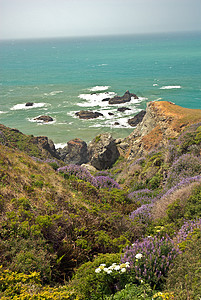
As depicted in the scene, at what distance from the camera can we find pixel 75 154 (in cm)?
3797

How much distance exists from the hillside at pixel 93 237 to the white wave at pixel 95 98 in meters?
61.2

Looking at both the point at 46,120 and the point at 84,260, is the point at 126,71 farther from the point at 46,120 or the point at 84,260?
the point at 84,260

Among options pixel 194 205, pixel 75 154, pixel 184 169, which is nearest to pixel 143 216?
pixel 194 205

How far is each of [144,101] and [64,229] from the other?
6958 cm

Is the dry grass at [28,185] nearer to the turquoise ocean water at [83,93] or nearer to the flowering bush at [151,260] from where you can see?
the flowering bush at [151,260]

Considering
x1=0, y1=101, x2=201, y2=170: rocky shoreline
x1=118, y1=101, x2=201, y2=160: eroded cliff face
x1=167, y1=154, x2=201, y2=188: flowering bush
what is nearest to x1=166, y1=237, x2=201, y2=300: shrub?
x1=167, y1=154, x2=201, y2=188: flowering bush

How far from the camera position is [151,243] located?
5191mm

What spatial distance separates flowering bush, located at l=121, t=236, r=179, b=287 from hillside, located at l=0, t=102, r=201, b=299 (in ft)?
0.06

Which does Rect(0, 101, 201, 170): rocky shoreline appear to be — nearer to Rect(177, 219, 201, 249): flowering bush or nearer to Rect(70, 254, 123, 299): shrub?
Rect(177, 219, 201, 249): flowering bush

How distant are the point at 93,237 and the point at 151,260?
7.71 ft

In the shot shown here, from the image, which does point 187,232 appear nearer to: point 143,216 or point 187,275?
point 187,275

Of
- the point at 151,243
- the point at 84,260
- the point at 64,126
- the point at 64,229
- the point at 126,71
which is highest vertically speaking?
the point at 126,71

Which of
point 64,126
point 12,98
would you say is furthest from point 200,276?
point 12,98

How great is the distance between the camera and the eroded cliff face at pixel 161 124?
22.5 m
